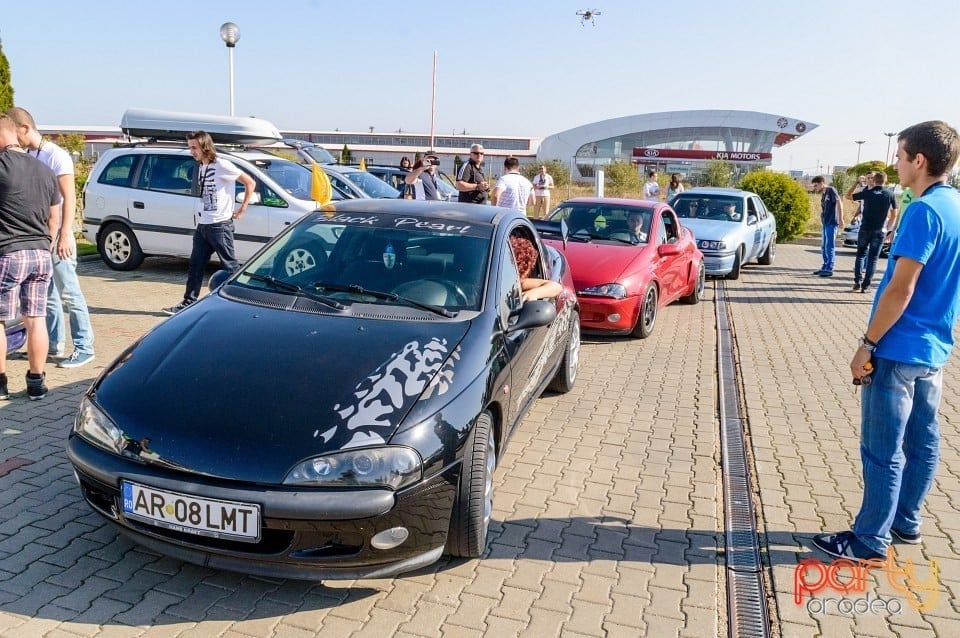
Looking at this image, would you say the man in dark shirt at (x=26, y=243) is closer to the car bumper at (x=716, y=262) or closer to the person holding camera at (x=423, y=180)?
the person holding camera at (x=423, y=180)

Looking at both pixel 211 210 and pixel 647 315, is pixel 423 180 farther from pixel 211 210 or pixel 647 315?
pixel 647 315

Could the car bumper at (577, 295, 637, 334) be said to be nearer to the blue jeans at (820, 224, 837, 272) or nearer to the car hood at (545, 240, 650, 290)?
the car hood at (545, 240, 650, 290)

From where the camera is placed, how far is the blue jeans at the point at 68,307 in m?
6.09

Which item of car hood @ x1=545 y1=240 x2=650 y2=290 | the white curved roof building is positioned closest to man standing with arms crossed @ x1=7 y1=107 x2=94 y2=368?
car hood @ x1=545 y1=240 x2=650 y2=290

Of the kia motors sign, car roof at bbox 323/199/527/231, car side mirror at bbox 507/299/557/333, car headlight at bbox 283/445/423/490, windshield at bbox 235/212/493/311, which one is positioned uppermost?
the kia motors sign

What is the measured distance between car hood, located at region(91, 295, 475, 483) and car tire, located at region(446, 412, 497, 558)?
283 mm

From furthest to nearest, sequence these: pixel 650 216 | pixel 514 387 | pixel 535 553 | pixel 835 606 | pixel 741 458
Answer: pixel 650 216
pixel 741 458
pixel 514 387
pixel 535 553
pixel 835 606

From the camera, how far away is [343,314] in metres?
3.95

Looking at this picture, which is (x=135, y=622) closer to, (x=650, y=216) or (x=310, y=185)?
(x=650, y=216)

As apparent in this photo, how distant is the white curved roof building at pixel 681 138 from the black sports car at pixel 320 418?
2708 inches

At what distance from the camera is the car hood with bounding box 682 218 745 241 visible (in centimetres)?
1294

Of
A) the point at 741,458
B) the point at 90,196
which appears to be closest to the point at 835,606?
the point at 741,458

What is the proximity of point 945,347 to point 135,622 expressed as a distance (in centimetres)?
364

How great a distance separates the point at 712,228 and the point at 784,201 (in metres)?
9.09
